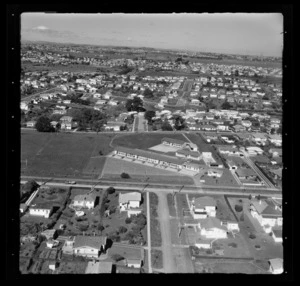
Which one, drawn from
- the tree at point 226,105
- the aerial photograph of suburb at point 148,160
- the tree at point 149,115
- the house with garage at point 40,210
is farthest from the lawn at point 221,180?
the tree at point 226,105

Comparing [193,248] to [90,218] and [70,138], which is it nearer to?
[90,218]

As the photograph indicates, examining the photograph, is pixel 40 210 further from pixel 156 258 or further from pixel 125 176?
pixel 156 258

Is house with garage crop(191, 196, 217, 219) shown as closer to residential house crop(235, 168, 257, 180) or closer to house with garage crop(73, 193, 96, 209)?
residential house crop(235, 168, 257, 180)

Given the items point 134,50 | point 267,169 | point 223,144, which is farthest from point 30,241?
point 223,144

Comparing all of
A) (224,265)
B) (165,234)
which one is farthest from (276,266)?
(165,234)
